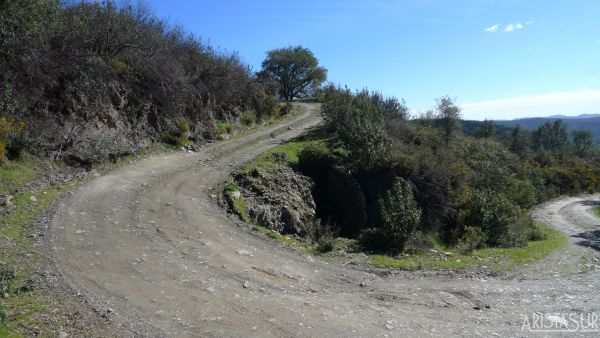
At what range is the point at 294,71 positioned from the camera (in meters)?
57.8

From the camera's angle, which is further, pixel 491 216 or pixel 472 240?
pixel 491 216

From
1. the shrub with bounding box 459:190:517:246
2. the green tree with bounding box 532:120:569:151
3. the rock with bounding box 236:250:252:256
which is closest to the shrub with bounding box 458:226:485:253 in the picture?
the shrub with bounding box 459:190:517:246

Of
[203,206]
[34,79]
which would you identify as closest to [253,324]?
[203,206]

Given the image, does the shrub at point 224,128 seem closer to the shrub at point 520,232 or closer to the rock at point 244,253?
the rock at point 244,253

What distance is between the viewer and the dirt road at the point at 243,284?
6465 millimetres

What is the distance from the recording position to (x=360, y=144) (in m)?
18.5

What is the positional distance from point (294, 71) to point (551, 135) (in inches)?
2659

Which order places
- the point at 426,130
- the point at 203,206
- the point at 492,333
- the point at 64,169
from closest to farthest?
1. the point at 492,333
2. the point at 203,206
3. the point at 64,169
4. the point at 426,130

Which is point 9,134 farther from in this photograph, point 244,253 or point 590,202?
point 590,202

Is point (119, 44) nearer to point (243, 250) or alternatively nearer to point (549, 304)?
point (243, 250)

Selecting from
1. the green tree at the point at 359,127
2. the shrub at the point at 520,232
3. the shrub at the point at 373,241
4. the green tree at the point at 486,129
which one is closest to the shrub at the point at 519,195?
the shrub at the point at 520,232

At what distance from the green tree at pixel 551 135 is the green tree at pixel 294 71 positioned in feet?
194

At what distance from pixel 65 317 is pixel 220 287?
253 centimetres

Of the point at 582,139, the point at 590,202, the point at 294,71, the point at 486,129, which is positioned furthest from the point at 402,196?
the point at 582,139
